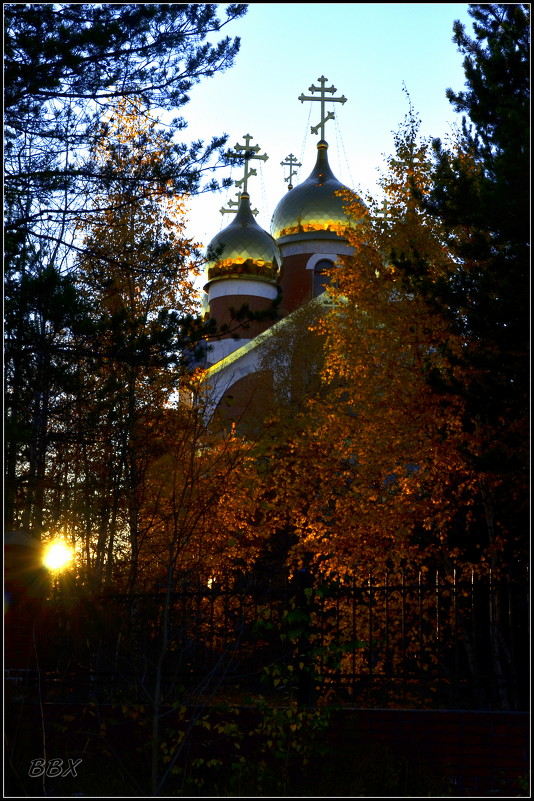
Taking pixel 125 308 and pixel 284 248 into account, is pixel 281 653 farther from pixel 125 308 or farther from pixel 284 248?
pixel 284 248

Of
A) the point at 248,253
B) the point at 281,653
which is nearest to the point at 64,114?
the point at 281,653

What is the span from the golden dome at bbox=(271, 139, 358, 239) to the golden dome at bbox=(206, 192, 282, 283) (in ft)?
3.67

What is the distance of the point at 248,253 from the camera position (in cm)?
3250

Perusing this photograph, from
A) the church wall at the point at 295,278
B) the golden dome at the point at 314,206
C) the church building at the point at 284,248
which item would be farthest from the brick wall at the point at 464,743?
the church wall at the point at 295,278

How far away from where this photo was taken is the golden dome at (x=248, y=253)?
32.5 metres

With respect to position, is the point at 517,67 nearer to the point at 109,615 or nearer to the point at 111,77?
the point at 111,77

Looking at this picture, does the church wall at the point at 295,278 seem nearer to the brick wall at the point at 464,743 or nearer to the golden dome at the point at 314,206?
the golden dome at the point at 314,206

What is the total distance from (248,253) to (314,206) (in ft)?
9.76

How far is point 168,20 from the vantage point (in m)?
8.63

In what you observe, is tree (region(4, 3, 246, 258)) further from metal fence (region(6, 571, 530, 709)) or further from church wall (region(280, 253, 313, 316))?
church wall (region(280, 253, 313, 316))

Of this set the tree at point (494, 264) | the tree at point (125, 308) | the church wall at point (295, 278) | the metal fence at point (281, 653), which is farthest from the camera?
the church wall at point (295, 278)

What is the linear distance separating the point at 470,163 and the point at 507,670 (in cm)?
624

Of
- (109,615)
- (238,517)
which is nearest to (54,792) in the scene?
(109,615)

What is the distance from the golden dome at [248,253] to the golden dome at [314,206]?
1120 millimetres
